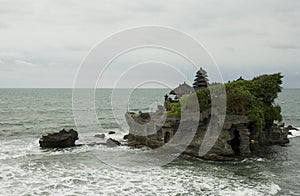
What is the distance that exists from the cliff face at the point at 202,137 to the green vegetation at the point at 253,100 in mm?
985

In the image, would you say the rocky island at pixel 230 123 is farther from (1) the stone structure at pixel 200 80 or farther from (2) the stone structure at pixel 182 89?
(1) the stone structure at pixel 200 80

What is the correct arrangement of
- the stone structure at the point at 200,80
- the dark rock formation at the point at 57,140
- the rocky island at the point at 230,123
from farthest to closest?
1. the stone structure at the point at 200,80
2. the dark rock formation at the point at 57,140
3. the rocky island at the point at 230,123

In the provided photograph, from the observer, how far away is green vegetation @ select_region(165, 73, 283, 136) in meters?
33.8

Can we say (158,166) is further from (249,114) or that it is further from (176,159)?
(249,114)

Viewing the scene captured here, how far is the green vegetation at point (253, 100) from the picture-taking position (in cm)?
3375

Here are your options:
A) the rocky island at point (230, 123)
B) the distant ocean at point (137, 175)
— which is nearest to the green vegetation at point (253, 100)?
the rocky island at point (230, 123)

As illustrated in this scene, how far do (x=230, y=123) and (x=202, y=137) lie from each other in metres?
2.93

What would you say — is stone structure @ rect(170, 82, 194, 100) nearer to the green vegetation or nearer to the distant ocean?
the green vegetation

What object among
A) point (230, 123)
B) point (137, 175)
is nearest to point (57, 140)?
point (137, 175)

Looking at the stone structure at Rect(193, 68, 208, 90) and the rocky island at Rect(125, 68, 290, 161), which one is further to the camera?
the stone structure at Rect(193, 68, 208, 90)

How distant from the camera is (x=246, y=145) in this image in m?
33.2

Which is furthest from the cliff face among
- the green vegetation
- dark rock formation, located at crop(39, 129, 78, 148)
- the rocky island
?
dark rock formation, located at crop(39, 129, 78, 148)

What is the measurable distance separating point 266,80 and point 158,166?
18.2m

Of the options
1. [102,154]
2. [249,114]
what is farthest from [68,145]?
[249,114]
